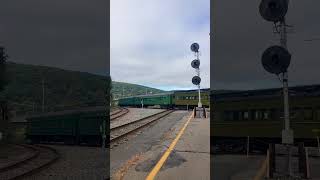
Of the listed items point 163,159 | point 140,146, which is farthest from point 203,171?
point 140,146

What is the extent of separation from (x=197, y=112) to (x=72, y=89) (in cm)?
6537

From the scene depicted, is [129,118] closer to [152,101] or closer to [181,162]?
[181,162]

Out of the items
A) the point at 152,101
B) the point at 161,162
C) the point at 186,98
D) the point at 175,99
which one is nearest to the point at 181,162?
the point at 161,162

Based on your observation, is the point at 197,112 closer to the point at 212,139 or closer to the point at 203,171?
the point at 212,139

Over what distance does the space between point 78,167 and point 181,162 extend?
12.6ft

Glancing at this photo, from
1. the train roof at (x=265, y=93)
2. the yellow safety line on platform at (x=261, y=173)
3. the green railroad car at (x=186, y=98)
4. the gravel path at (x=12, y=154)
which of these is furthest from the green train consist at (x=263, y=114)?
the green railroad car at (x=186, y=98)

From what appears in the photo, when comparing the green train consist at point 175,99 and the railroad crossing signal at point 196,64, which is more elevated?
the railroad crossing signal at point 196,64

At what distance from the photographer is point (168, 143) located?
18781mm

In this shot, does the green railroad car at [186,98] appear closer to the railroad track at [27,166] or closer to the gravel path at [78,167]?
the railroad track at [27,166]

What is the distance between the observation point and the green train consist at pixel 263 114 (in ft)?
58.6

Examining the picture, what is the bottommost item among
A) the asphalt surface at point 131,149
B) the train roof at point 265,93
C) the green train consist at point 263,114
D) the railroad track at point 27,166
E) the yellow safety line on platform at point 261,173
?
the railroad track at point 27,166

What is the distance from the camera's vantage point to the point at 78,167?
15.5 metres

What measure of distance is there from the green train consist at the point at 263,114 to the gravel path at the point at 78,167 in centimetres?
555

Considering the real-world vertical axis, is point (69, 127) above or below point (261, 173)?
above
